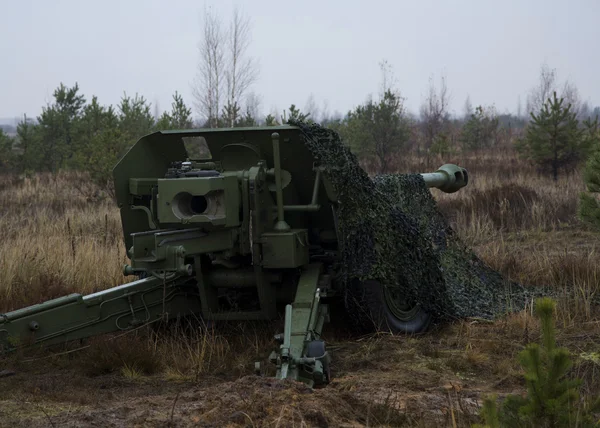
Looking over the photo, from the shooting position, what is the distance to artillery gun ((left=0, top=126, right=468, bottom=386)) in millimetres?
5059

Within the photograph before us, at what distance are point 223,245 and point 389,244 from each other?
1288 mm

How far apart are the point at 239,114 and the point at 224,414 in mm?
21391

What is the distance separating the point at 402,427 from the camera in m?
3.57

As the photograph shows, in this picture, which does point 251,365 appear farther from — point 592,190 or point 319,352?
point 592,190

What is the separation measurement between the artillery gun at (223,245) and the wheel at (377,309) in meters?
0.02

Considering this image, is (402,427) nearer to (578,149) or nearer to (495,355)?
(495,355)

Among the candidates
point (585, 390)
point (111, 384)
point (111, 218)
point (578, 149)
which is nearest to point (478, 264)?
point (585, 390)

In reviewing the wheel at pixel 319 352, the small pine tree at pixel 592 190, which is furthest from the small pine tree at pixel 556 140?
the wheel at pixel 319 352

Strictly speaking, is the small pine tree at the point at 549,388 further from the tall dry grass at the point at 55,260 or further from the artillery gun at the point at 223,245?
the tall dry grass at the point at 55,260

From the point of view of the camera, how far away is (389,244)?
5.79 m

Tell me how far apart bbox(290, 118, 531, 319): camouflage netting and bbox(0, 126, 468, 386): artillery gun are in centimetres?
13

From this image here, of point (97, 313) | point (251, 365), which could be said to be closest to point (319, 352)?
point (251, 365)

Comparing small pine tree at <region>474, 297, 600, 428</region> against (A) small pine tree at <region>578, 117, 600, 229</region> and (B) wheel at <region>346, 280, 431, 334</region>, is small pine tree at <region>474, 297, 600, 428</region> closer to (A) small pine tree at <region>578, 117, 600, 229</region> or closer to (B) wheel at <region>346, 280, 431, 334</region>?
(B) wheel at <region>346, 280, 431, 334</region>

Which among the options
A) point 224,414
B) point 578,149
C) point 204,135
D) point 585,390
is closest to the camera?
point 224,414
